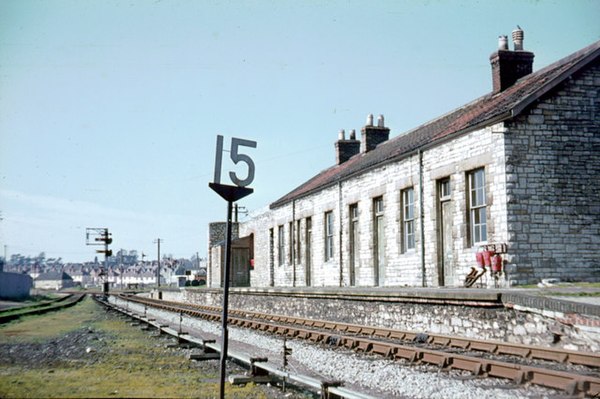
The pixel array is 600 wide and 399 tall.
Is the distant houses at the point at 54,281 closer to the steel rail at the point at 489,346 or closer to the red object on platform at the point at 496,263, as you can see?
the steel rail at the point at 489,346

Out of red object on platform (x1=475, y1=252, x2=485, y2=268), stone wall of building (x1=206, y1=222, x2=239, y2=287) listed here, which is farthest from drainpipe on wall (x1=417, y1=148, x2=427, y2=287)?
stone wall of building (x1=206, y1=222, x2=239, y2=287)

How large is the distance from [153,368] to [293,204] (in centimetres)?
2002

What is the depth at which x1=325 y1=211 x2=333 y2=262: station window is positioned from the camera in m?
24.8

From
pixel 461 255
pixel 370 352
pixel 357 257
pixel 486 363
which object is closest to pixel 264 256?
pixel 357 257

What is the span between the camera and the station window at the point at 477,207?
15648 millimetres

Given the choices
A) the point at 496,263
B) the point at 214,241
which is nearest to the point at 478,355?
the point at 496,263

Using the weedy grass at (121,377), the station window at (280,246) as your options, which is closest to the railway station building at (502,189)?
the weedy grass at (121,377)

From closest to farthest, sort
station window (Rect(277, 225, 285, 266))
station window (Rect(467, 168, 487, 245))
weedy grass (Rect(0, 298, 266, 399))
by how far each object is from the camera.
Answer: weedy grass (Rect(0, 298, 266, 399))
station window (Rect(467, 168, 487, 245))
station window (Rect(277, 225, 285, 266))

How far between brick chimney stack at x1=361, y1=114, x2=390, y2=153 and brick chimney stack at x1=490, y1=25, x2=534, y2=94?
9214 mm

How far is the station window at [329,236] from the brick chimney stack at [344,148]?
263 inches

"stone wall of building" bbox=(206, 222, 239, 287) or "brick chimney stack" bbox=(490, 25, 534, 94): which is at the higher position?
"brick chimney stack" bbox=(490, 25, 534, 94)

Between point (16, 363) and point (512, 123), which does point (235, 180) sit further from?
point (512, 123)

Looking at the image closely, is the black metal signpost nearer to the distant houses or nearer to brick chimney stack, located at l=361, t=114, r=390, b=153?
brick chimney stack, located at l=361, t=114, r=390, b=153

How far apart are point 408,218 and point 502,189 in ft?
15.0
